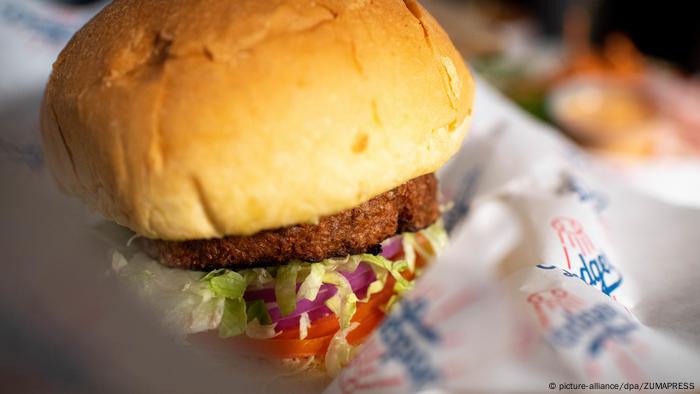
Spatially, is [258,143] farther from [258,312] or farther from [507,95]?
[507,95]

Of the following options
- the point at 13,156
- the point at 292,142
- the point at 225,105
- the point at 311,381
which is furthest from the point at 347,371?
the point at 13,156

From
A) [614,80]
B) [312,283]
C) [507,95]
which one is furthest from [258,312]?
[614,80]

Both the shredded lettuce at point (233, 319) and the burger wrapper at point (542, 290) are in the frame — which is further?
the shredded lettuce at point (233, 319)

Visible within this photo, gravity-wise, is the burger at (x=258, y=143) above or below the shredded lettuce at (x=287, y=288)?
above

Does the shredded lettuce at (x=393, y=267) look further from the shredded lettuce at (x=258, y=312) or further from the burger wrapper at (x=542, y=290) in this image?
the shredded lettuce at (x=258, y=312)

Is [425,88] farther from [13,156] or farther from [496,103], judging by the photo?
[13,156]

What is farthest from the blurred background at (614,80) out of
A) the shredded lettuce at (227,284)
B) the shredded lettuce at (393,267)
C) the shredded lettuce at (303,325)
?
the shredded lettuce at (227,284)

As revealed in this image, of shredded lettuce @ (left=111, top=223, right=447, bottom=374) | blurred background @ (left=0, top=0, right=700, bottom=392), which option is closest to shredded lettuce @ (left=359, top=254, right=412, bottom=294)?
shredded lettuce @ (left=111, top=223, right=447, bottom=374)
